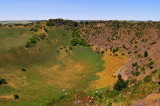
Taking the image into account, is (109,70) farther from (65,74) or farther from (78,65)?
(65,74)

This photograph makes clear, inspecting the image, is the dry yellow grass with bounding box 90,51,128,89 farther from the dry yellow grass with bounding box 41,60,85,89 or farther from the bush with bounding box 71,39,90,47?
the bush with bounding box 71,39,90,47

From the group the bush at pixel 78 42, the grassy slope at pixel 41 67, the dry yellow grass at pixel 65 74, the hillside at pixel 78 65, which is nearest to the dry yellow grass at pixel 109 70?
the hillside at pixel 78 65

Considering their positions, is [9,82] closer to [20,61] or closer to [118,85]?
[20,61]

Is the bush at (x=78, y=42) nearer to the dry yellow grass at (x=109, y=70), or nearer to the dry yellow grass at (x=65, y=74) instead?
the dry yellow grass at (x=109, y=70)

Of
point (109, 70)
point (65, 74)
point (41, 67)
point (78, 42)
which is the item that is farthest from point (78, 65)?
point (78, 42)

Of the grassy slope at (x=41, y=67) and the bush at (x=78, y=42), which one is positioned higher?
the bush at (x=78, y=42)

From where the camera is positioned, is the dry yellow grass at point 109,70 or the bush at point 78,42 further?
the bush at point 78,42
